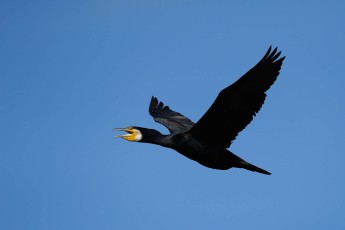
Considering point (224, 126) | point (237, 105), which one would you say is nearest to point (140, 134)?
point (224, 126)

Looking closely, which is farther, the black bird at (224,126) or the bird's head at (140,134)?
the bird's head at (140,134)

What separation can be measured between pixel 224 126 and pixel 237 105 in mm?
530

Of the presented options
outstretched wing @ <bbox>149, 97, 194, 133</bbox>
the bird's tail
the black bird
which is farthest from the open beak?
the bird's tail

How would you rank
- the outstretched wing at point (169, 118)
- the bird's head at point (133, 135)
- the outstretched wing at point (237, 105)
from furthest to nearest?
the outstretched wing at point (169, 118), the bird's head at point (133, 135), the outstretched wing at point (237, 105)

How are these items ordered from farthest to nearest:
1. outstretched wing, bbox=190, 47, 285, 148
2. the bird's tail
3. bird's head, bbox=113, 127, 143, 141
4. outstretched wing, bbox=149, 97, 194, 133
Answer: outstretched wing, bbox=149, 97, 194, 133 < bird's head, bbox=113, 127, 143, 141 < the bird's tail < outstretched wing, bbox=190, 47, 285, 148

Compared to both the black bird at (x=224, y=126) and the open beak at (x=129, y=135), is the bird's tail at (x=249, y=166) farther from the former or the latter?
the open beak at (x=129, y=135)

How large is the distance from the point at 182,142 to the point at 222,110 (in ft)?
3.36

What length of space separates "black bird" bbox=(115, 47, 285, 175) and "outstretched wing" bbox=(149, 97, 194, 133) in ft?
3.90

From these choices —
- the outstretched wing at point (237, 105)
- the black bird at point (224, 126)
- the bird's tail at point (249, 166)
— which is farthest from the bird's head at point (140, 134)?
the bird's tail at point (249, 166)

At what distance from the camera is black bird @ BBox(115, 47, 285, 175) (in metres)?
12.2

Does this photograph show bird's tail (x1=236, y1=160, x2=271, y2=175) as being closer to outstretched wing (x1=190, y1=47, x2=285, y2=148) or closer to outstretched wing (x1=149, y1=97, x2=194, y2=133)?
outstretched wing (x1=190, y1=47, x2=285, y2=148)

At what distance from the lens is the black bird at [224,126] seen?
12195 millimetres

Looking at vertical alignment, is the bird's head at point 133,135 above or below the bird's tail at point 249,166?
above

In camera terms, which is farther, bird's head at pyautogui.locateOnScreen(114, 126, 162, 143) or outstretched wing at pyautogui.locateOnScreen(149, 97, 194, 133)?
outstretched wing at pyautogui.locateOnScreen(149, 97, 194, 133)
